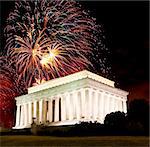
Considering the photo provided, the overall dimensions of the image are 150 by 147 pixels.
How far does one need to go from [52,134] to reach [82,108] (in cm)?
3292

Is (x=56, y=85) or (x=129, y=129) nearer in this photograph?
(x=129, y=129)

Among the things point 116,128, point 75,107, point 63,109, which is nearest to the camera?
point 116,128

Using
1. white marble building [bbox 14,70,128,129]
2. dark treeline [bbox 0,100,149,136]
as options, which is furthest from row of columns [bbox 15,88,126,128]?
dark treeline [bbox 0,100,149,136]

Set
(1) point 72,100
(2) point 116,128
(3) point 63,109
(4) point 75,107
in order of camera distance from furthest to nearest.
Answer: (3) point 63,109
(1) point 72,100
(4) point 75,107
(2) point 116,128

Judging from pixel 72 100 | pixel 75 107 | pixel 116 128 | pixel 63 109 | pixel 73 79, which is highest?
pixel 73 79

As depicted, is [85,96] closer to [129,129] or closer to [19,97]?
[19,97]

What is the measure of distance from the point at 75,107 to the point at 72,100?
1912mm

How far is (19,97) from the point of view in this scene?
309 ft

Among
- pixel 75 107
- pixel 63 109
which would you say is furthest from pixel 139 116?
pixel 63 109

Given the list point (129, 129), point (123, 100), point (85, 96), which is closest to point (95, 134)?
point (129, 129)

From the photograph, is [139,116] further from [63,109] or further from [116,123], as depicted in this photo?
[63,109]

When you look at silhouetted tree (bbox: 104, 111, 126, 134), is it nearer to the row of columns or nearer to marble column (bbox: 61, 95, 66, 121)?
the row of columns

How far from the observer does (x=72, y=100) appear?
77.5m

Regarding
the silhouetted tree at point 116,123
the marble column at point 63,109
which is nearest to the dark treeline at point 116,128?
the silhouetted tree at point 116,123
